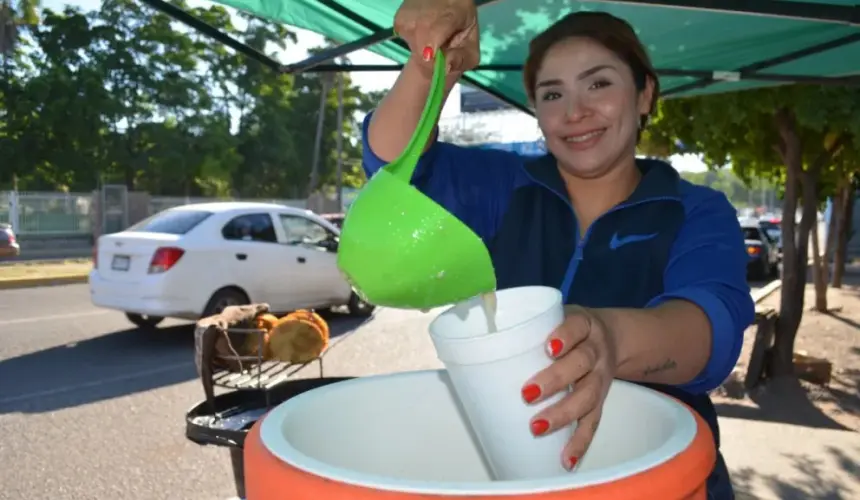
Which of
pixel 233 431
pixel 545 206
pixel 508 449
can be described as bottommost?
pixel 233 431

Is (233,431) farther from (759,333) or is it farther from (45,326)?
(45,326)

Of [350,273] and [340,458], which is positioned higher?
[350,273]

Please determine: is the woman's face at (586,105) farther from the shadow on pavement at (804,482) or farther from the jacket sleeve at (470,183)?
the shadow on pavement at (804,482)

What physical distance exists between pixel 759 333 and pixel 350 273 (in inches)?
230

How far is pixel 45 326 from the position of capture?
29.6ft

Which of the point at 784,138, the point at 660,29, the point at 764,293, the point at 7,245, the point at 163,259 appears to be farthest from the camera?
the point at 7,245

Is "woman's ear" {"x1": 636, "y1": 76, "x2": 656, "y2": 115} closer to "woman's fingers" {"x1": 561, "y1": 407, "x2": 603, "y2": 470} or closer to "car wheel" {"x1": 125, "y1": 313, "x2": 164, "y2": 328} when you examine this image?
"woman's fingers" {"x1": 561, "y1": 407, "x2": 603, "y2": 470}

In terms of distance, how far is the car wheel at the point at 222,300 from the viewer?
8.04 meters

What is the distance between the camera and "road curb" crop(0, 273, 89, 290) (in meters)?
13.7

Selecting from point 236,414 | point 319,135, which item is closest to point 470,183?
point 236,414

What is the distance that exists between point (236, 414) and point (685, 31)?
2.44 m

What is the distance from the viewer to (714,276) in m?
1.24

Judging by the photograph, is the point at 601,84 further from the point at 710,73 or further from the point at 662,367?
the point at 710,73

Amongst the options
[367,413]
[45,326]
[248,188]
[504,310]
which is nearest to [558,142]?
[504,310]
